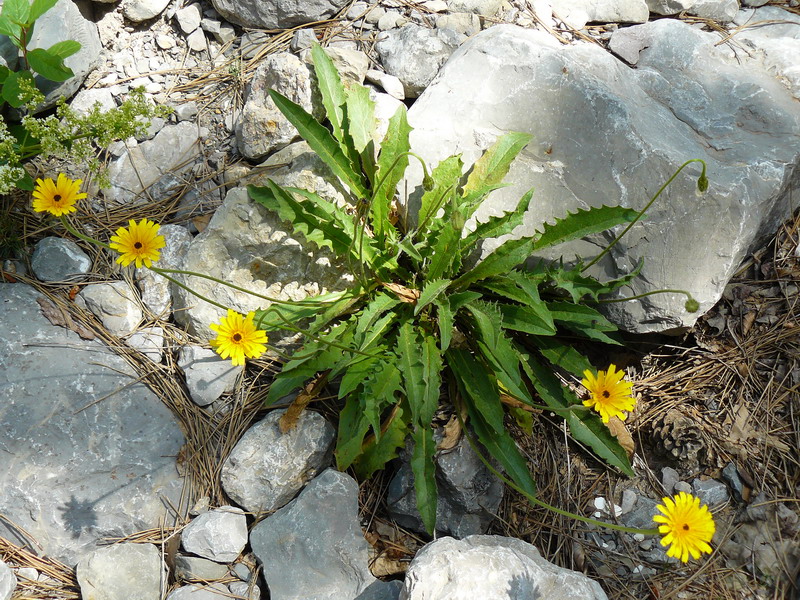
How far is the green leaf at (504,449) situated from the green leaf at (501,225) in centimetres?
65

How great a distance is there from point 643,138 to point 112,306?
2369 mm

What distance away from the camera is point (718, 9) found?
343cm

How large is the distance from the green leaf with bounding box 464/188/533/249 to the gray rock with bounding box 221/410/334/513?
961 mm

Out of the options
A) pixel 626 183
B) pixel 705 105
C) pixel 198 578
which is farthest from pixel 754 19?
pixel 198 578

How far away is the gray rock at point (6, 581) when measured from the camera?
7.61 feet

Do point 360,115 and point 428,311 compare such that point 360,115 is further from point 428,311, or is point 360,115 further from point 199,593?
point 199,593

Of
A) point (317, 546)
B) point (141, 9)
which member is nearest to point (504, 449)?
point (317, 546)

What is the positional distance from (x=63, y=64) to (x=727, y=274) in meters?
2.98

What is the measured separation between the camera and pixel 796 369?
2.75 meters

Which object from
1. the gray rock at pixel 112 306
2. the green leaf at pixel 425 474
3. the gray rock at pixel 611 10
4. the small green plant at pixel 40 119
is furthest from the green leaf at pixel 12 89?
the gray rock at pixel 611 10

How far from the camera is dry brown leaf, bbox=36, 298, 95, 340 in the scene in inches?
111

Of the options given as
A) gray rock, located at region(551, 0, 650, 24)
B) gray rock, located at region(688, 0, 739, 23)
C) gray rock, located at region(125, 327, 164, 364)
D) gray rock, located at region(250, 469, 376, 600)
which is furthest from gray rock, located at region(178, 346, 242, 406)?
gray rock, located at region(688, 0, 739, 23)

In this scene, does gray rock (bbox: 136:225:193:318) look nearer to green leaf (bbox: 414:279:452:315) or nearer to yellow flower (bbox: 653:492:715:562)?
green leaf (bbox: 414:279:452:315)

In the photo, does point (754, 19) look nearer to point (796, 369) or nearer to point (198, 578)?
point (796, 369)
